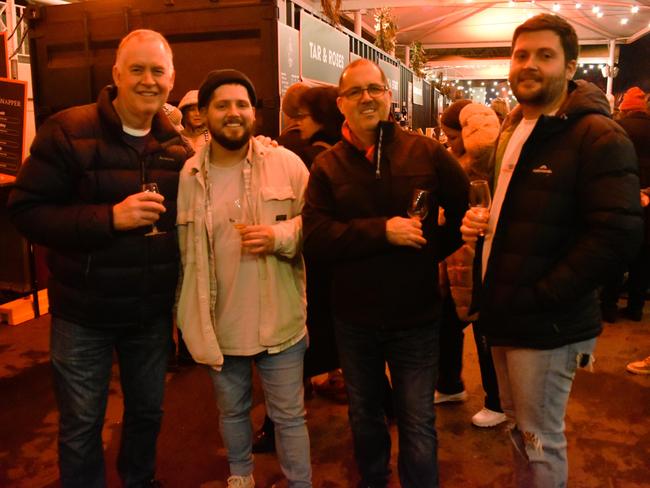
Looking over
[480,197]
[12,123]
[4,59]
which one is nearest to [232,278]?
[480,197]

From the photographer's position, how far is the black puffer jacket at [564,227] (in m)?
1.86

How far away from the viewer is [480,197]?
2133mm

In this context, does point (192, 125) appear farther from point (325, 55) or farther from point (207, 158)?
point (207, 158)

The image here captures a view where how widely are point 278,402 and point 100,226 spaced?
3.36 feet

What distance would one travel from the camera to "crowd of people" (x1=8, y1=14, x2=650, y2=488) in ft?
6.74

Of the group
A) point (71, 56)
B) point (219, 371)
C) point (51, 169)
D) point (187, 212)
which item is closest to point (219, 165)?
point (187, 212)

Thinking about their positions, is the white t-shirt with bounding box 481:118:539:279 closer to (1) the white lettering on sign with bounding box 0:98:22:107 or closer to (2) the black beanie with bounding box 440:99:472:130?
(2) the black beanie with bounding box 440:99:472:130

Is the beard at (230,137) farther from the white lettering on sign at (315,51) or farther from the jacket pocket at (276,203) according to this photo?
the white lettering on sign at (315,51)

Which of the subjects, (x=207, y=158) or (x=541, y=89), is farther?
(x=207, y=158)

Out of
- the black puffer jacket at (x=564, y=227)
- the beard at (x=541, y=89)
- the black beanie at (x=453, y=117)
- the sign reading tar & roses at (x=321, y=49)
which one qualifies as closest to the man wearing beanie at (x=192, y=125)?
the sign reading tar & roses at (x=321, y=49)

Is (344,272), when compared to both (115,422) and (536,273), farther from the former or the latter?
(115,422)

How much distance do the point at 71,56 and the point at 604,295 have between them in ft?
17.3

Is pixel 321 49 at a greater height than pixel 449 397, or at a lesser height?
greater

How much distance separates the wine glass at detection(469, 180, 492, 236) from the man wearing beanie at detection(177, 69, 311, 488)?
75 centimetres
